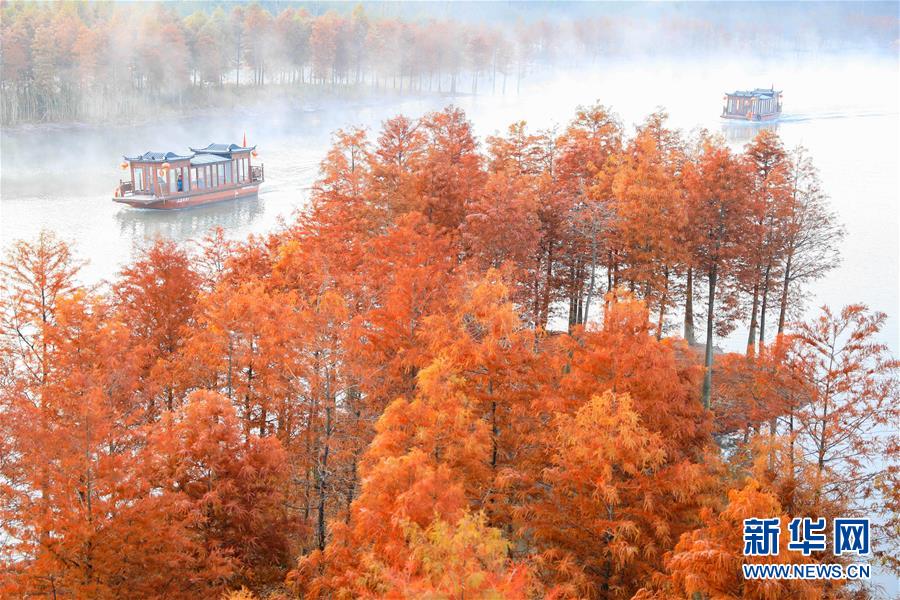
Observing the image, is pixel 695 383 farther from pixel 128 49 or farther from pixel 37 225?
pixel 128 49

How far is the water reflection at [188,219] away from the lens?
55.4 m

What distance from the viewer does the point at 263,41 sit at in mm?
117750

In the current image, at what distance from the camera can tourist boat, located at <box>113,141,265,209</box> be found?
6081 cm

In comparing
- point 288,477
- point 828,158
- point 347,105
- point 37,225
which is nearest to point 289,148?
point 347,105

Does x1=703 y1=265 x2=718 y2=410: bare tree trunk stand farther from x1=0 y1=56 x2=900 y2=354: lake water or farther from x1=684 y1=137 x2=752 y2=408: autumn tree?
x1=0 y1=56 x2=900 y2=354: lake water

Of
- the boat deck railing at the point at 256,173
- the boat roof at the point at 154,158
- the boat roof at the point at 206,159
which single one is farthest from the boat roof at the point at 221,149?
the boat roof at the point at 154,158

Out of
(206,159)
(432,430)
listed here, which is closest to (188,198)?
(206,159)

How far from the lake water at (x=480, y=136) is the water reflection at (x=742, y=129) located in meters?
0.36

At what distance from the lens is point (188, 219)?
2378 inches

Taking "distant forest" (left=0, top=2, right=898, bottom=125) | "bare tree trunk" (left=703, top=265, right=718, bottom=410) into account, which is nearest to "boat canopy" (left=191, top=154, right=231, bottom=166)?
"distant forest" (left=0, top=2, right=898, bottom=125)

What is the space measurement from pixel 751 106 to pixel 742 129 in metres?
6.29

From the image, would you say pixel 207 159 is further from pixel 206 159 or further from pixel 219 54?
pixel 219 54

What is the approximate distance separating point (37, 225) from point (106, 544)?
4250 centimetres

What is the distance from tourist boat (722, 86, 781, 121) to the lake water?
77.3 inches
